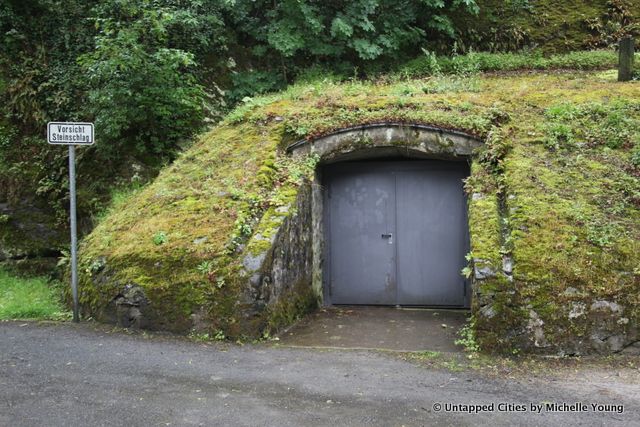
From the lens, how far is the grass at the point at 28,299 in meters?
8.28

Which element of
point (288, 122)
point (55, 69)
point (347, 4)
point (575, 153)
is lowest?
point (575, 153)

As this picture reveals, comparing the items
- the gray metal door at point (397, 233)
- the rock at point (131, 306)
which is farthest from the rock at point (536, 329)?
the rock at point (131, 306)

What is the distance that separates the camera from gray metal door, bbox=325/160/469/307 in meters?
9.34

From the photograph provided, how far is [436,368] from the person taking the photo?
581 cm

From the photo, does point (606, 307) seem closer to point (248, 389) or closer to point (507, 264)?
point (507, 264)

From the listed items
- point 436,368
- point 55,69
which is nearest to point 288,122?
point 436,368

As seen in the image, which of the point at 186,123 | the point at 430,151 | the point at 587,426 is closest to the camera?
the point at 587,426

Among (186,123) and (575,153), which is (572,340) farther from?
(186,123)

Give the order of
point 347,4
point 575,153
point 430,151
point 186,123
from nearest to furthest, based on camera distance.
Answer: point 575,153 → point 430,151 → point 186,123 → point 347,4

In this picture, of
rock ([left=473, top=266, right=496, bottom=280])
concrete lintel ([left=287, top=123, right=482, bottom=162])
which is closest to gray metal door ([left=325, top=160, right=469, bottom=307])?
concrete lintel ([left=287, top=123, right=482, bottom=162])

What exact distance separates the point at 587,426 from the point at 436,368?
1.70m

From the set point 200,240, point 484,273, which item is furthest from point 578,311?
point 200,240

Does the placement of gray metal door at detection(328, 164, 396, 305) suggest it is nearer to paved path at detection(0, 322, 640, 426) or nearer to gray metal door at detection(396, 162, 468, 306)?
gray metal door at detection(396, 162, 468, 306)

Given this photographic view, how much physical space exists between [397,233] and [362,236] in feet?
2.08
